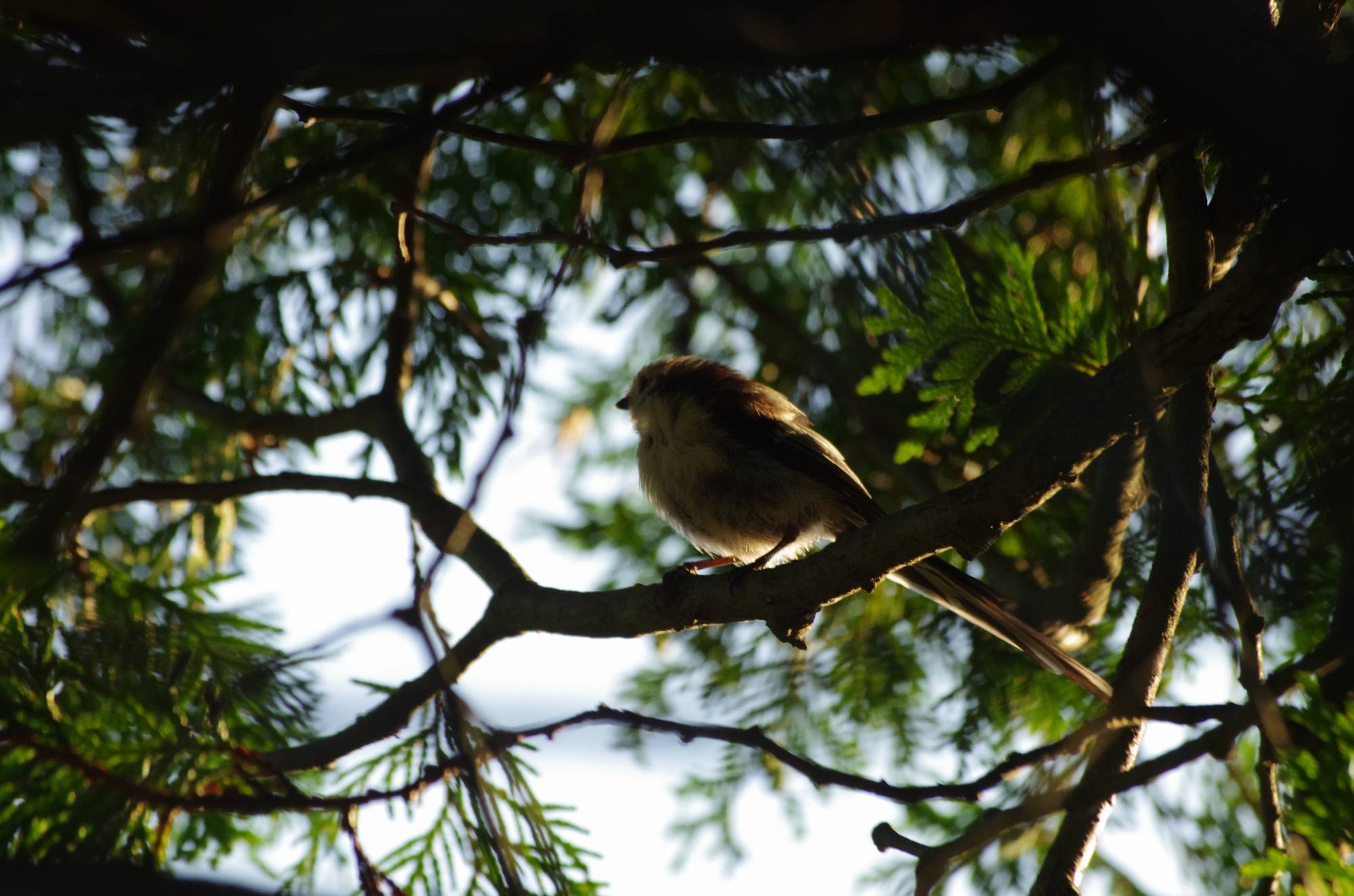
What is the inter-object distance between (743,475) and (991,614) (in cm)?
108

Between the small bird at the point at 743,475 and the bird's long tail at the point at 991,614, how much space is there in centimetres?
4

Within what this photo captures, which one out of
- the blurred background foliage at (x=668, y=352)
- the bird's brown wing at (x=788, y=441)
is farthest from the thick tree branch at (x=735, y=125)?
the bird's brown wing at (x=788, y=441)

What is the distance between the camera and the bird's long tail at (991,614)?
2963 millimetres

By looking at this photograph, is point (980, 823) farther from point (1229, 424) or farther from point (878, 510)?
point (1229, 424)

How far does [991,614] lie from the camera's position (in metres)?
3.17

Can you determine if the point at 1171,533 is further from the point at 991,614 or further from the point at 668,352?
the point at 668,352

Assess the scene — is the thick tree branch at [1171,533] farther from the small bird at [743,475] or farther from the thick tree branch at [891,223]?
the small bird at [743,475]

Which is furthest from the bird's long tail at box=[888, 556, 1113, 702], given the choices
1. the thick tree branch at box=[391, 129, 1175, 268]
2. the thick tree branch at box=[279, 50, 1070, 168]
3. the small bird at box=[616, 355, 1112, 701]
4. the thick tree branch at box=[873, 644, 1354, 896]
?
the thick tree branch at box=[279, 50, 1070, 168]

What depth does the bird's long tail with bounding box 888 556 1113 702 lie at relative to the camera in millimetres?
2963

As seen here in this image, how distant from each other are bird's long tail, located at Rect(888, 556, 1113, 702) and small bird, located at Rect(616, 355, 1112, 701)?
0.12ft

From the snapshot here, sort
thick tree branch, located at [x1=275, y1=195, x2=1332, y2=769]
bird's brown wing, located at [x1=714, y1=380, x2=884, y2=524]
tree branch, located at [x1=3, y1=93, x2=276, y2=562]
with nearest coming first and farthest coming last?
thick tree branch, located at [x1=275, y1=195, x2=1332, y2=769]
tree branch, located at [x1=3, y1=93, x2=276, y2=562]
bird's brown wing, located at [x1=714, y1=380, x2=884, y2=524]

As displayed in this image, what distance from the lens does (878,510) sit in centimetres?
365

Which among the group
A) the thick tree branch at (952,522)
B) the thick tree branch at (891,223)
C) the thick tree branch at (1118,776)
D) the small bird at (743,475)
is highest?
the small bird at (743,475)

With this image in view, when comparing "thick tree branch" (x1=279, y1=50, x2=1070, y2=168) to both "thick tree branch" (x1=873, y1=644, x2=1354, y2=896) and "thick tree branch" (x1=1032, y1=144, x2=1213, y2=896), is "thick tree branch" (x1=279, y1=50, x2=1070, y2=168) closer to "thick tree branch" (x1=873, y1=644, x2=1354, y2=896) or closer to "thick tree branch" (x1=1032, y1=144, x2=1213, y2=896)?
"thick tree branch" (x1=1032, y1=144, x2=1213, y2=896)
